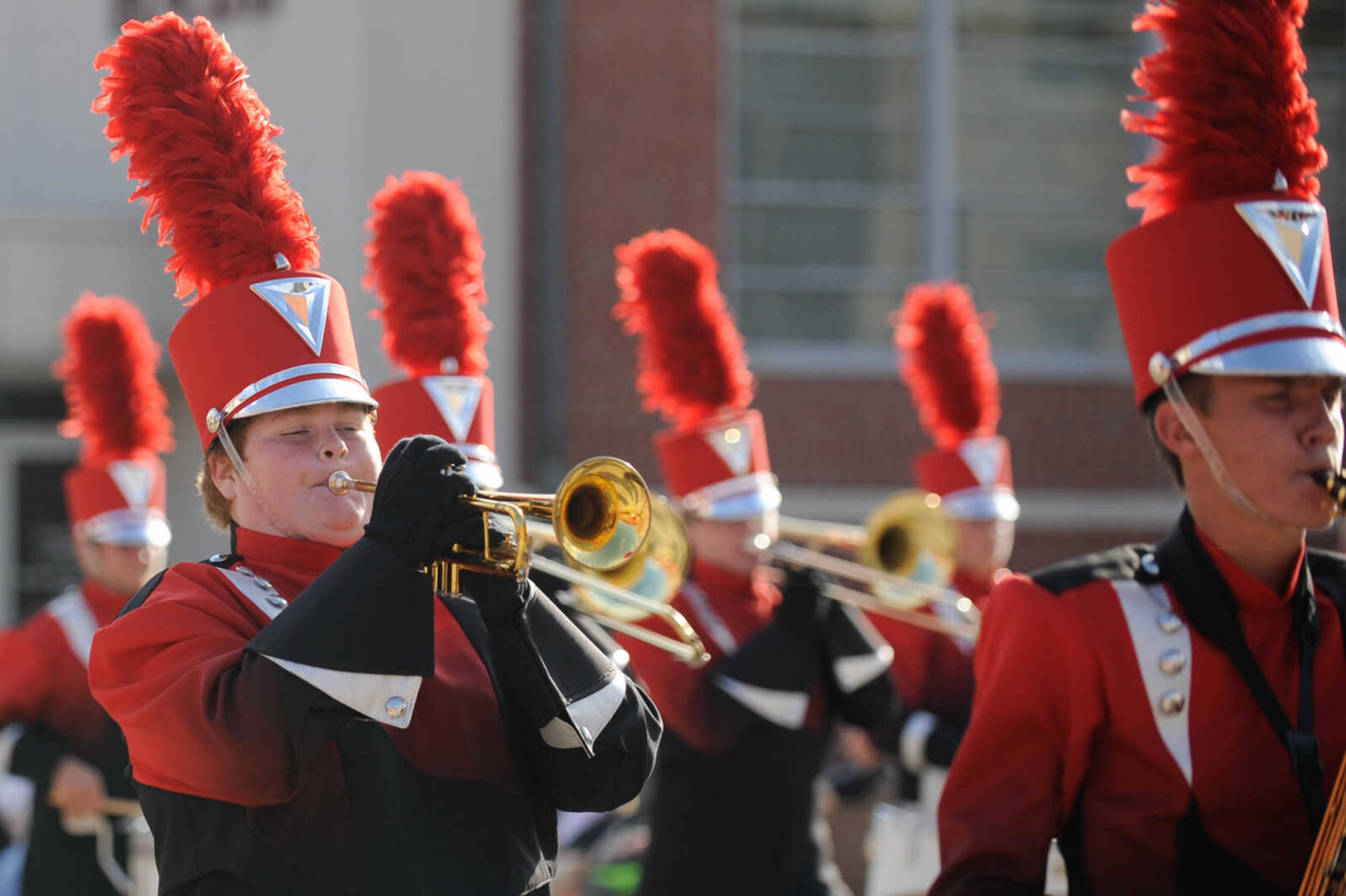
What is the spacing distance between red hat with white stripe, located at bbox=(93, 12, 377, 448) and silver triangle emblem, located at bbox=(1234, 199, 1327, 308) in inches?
62.9

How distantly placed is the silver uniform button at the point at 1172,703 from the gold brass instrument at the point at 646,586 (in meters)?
1.14

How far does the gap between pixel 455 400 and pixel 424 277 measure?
332 millimetres

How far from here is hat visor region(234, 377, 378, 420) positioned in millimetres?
2734

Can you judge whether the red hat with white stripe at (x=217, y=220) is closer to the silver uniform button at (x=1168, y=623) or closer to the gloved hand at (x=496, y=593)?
the gloved hand at (x=496, y=593)

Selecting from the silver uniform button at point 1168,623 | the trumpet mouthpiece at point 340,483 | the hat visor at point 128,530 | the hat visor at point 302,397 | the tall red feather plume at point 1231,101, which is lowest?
the hat visor at point 128,530

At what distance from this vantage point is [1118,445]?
10.7 metres

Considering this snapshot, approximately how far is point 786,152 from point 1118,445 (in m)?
3.02

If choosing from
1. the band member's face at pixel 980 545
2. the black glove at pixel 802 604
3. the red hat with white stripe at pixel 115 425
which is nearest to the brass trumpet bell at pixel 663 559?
the black glove at pixel 802 604

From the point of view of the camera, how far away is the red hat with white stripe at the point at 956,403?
664 cm

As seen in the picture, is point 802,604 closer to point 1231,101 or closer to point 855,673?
point 855,673

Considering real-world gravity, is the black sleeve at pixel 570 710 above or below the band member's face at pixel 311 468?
below

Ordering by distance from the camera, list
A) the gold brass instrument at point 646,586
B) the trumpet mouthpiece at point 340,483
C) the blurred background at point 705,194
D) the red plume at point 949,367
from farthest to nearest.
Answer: the blurred background at point 705,194 < the red plume at point 949,367 < the gold brass instrument at point 646,586 < the trumpet mouthpiece at point 340,483

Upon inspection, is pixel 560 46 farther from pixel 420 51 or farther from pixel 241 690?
pixel 241 690

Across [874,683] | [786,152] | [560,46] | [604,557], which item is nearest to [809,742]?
[874,683]
